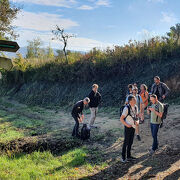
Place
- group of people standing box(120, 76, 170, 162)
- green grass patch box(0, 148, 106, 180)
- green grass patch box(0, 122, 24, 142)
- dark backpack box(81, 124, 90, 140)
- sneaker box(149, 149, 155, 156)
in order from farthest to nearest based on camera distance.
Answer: green grass patch box(0, 122, 24, 142) → dark backpack box(81, 124, 90, 140) → sneaker box(149, 149, 155, 156) → group of people standing box(120, 76, 170, 162) → green grass patch box(0, 148, 106, 180)

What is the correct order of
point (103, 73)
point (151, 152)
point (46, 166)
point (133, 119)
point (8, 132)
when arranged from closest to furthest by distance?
point (133, 119)
point (46, 166)
point (151, 152)
point (8, 132)
point (103, 73)

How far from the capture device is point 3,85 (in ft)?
99.5

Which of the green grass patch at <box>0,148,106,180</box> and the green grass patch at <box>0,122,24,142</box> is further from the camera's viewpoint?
the green grass patch at <box>0,122,24,142</box>

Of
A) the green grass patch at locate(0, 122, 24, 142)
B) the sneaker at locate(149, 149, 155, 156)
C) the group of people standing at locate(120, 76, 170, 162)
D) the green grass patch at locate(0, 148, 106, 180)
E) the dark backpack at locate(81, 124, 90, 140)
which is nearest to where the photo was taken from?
the green grass patch at locate(0, 148, 106, 180)

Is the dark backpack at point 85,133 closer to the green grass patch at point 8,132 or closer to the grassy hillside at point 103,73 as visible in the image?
the green grass patch at point 8,132

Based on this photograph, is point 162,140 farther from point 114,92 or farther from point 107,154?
point 114,92

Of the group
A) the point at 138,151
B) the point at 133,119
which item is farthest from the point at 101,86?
the point at 133,119

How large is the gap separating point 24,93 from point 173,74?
694 inches

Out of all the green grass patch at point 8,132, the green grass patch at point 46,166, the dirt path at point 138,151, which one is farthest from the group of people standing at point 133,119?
the green grass patch at point 8,132

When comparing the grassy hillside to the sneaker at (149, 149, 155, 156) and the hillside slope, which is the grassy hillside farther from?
the sneaker at (149, 149, 155, 156)

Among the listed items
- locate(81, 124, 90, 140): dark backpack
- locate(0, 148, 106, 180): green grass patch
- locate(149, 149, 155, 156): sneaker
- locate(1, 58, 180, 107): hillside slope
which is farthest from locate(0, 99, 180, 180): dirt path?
locate(1, 58, 180, 107): hillside slope

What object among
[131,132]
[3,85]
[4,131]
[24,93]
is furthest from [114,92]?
[3,85]

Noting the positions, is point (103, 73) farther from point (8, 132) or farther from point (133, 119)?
A: point (133, 119)

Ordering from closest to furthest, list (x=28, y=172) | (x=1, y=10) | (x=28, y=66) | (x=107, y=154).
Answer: (x=28, y=172), (x=107, y=154), (x=1, y=10), (x=28, y=66)
